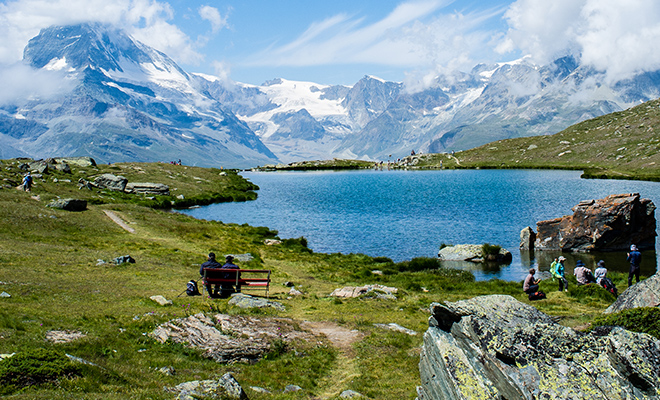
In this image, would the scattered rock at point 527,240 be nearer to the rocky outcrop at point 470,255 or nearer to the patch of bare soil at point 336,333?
the rocky outcrop at point 470,255

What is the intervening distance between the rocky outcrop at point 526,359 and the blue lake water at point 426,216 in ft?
110

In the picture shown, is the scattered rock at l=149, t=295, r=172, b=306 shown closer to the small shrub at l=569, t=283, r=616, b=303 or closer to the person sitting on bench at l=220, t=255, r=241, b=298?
the person sitting on bench at l=220, t=255, r=241, b=298

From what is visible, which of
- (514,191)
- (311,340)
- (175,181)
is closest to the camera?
(311,340)

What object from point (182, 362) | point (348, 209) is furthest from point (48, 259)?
point (348, 209)

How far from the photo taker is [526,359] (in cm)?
1084

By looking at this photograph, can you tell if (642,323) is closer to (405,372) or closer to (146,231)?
(405,372)

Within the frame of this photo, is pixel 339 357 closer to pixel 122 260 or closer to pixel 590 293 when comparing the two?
pixel 122 260

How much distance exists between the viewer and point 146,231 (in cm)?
5150

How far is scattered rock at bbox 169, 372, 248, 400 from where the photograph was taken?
12742mm

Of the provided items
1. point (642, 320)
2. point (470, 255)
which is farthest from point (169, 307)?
point (470, 255)

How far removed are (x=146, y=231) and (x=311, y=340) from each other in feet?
126

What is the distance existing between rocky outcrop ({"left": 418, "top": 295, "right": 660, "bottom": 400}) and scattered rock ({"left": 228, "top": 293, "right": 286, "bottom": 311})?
42.5ft

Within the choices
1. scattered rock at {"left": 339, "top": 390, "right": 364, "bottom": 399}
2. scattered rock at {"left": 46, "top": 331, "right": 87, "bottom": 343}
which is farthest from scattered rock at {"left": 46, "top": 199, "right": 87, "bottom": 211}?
scattered rock at {"left": 339, "top": 390, "right": 364, "bottom": 399}

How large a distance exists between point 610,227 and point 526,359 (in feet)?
163
